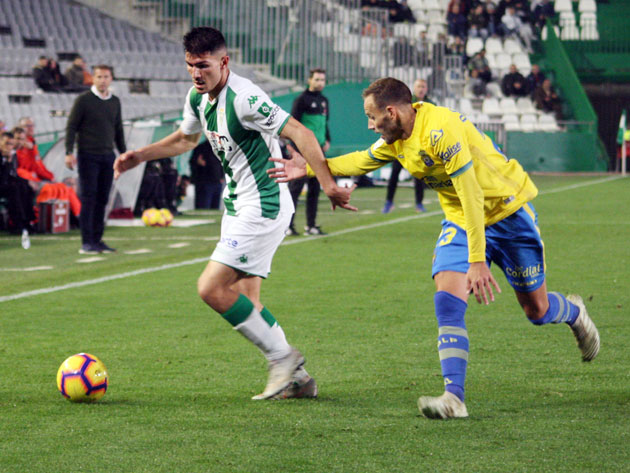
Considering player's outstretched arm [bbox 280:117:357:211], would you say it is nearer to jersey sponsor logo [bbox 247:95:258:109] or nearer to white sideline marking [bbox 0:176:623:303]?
jersey sponsor logo [bbox 247:95:258:109]

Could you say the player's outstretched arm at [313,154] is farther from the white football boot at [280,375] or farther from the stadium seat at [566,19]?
the stadium seat at [566,19]

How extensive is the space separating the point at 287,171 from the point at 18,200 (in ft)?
32.4

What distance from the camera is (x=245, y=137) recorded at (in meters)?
5.21

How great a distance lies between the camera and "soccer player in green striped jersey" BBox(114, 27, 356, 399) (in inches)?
200

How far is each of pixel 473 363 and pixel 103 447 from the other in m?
2.40

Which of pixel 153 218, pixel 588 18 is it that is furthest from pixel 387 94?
pixel 588 18

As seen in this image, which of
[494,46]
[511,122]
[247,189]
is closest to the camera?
[247,189]

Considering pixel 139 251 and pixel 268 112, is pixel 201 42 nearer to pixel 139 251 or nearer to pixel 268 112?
pixel 268 112

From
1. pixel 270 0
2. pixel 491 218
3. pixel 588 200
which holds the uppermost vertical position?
pixel 270 0

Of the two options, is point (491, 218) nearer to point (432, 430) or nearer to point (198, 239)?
point (432, 430)

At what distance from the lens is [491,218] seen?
5219 millimetres

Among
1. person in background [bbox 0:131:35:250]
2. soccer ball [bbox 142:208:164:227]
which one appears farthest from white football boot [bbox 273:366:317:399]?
soccer ball [bbox 142:208:164:227]

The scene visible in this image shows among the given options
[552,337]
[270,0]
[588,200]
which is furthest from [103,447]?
[270,0]

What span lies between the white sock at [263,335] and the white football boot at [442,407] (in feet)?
2.73
